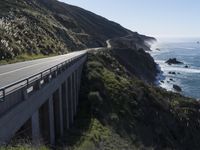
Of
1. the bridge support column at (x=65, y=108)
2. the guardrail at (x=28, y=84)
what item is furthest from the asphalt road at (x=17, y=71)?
the bridge support column at (x=65, y=108)

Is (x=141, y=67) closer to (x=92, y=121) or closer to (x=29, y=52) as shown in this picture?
(x=29, y=52)

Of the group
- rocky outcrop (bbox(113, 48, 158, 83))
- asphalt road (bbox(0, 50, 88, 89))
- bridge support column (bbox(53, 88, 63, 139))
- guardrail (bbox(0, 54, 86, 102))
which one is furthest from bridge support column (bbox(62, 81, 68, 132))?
rocky outcrop (bbox(113, 48, 158, 83))

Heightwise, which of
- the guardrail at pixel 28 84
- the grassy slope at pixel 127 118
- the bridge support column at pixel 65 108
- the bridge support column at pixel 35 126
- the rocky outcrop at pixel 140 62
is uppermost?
the guardrail at pixel 28 84

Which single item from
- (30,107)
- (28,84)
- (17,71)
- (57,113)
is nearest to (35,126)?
(30,107)

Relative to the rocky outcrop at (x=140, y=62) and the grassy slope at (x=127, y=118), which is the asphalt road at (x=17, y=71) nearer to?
the grassy slope at (x=127, y=118)

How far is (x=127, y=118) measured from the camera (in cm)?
3812

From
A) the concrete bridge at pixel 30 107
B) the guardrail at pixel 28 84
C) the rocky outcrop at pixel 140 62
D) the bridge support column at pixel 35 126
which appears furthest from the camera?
the rocky outcrop at pixel 140 62

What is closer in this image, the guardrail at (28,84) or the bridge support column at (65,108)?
the guardrail at (28,84)

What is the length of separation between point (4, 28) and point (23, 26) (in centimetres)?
1126

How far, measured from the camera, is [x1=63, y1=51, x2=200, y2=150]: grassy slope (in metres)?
30.1

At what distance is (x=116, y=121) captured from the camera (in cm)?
3584

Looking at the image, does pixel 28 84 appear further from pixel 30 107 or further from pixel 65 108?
pixel 65 108

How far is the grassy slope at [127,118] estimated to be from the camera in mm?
30141

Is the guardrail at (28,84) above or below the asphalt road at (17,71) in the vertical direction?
above
